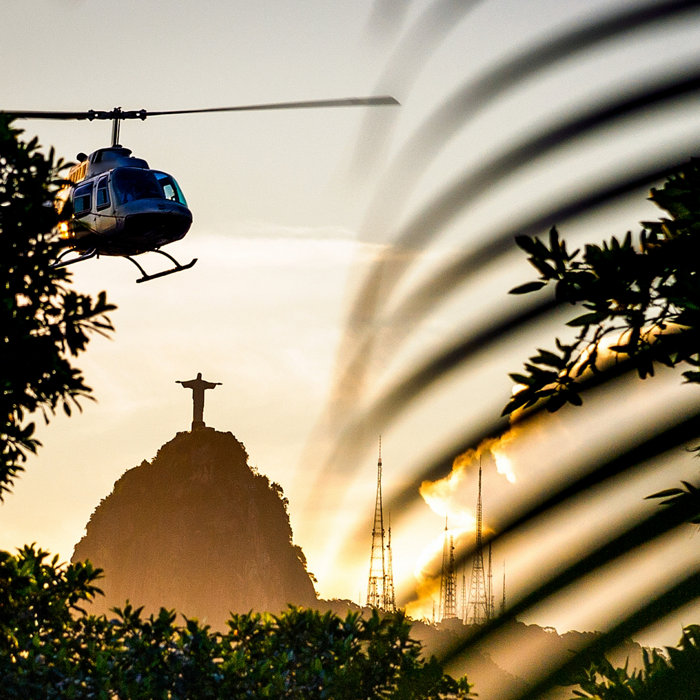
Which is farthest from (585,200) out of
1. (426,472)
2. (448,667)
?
(448,667)

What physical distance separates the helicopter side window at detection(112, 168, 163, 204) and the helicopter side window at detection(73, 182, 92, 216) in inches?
37.6

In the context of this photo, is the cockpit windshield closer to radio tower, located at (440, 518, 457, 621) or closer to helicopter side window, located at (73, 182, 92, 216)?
helicopter side window, located at (73, 182, 92, 216)

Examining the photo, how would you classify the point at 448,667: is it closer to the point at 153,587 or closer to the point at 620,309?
the point at 620,309

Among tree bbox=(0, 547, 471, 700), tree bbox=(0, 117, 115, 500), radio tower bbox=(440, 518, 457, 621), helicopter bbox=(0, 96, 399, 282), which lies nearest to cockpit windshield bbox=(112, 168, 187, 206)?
helicopter bbox=(0, 96, 399, 282)

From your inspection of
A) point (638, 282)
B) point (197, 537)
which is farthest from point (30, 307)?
point (197, 537)

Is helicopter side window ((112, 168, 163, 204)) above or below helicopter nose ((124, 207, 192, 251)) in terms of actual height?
above

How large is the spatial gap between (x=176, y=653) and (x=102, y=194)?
11683mm

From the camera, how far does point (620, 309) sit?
2031mm

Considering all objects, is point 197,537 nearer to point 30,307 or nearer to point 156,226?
point 156,226

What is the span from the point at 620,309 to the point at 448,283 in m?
1.37

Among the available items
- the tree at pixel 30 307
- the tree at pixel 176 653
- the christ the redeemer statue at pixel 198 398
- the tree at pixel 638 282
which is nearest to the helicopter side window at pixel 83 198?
the tree at pixel 176 653

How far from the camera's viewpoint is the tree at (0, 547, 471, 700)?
48.3 feet

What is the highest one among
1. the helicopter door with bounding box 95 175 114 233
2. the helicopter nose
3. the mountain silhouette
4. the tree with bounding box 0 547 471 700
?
the mountain silhouette

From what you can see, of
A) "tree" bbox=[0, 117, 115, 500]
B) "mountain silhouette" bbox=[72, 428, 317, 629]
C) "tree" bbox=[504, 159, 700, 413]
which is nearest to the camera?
"tree" bbox=[504, 159, 700, 413]
